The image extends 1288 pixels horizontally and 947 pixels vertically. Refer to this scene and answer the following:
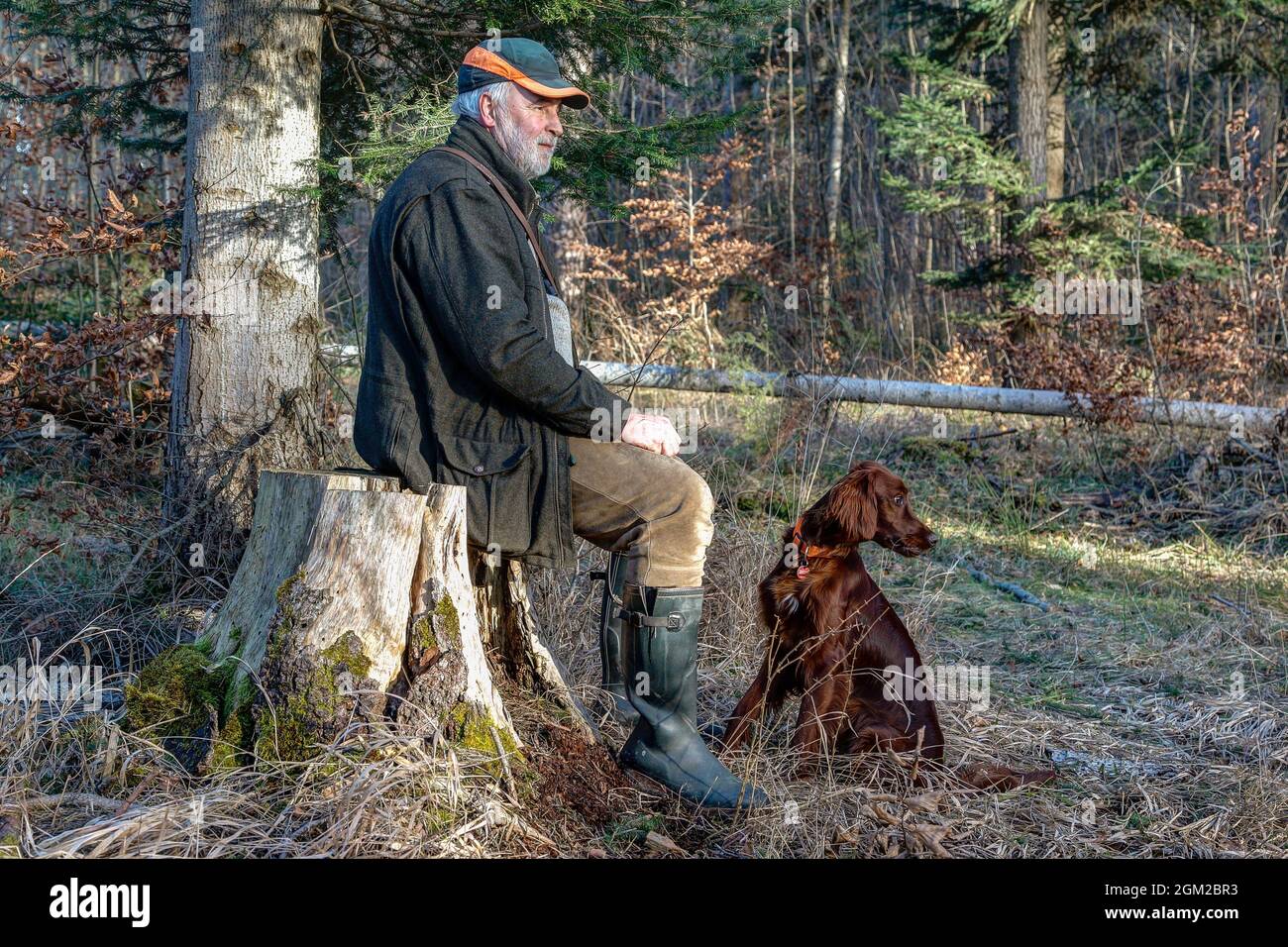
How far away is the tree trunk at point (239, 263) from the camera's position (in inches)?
168

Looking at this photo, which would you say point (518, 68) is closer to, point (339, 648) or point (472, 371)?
point (472, 371)

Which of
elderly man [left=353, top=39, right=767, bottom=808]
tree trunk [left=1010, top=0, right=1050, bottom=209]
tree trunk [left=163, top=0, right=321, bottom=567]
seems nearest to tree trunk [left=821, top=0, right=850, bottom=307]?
tree trunk [left=1010, top=0, right=1050, bottom=209]

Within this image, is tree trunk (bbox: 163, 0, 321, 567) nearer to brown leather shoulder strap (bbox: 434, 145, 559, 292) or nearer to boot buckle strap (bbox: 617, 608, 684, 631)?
brown leather shoulder strap (bbox: 434, 145, 559, 292)

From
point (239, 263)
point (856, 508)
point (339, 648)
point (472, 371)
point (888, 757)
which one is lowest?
point (888, 757)

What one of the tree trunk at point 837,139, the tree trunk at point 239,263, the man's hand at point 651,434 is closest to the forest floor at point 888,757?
the tree trunk at point 239,263

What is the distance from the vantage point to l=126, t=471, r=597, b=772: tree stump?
283 centimetres

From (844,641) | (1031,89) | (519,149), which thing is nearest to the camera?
(519,149)

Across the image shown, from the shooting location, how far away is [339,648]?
2.86 meters

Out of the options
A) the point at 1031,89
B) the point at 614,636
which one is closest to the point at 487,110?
the point at 614,636

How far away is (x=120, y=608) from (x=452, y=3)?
9.12 ft

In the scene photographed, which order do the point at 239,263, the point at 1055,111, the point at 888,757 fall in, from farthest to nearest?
the point at 1055,111
the point at 239,263
the point at 888,757

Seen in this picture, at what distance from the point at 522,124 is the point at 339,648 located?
1.59 meters

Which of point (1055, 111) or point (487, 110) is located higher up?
point (1055, 111)

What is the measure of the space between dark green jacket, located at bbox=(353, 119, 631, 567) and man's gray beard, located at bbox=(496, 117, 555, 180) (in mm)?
129
